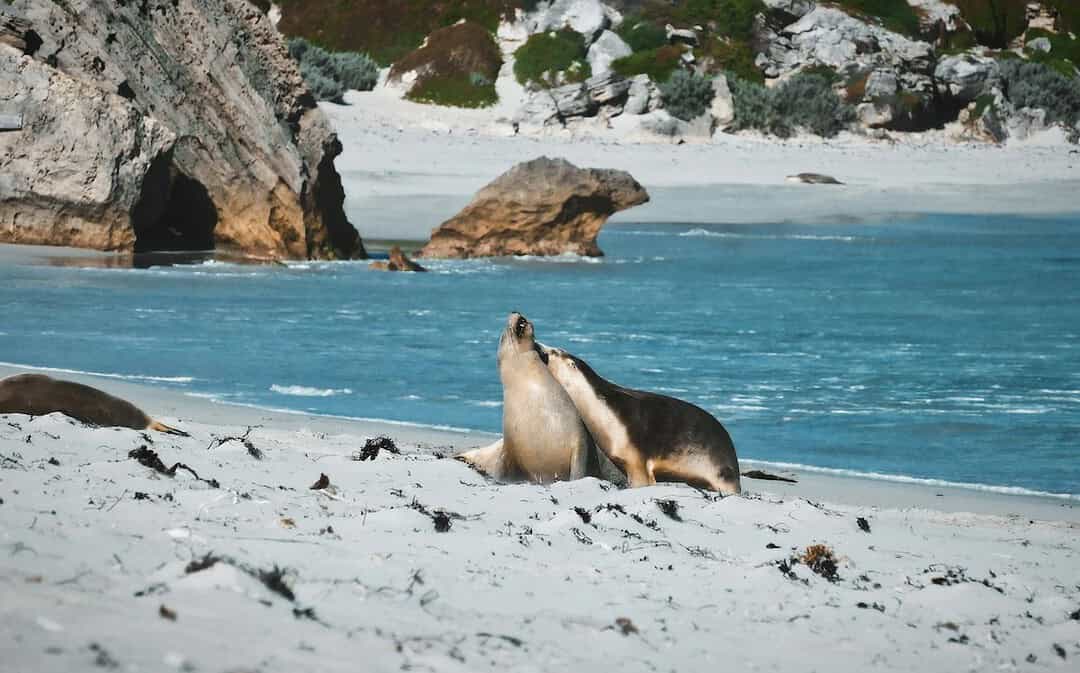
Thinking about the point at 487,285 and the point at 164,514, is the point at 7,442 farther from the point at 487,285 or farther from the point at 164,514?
the point at 487,285

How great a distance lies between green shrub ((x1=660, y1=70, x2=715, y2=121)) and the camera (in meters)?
34.2

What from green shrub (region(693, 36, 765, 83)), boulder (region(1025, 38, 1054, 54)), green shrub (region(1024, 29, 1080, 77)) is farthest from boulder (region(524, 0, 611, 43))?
boulder (region(1025, 38, 1054, 54))

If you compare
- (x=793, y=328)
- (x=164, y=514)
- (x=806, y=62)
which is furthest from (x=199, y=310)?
(x=806, y=62)

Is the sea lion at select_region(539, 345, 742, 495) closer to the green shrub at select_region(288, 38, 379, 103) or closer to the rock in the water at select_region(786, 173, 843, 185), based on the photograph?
the rock in the water at select_region(786, 173, 843, 185)

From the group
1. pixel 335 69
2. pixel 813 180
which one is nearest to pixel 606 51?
pixel 335 69

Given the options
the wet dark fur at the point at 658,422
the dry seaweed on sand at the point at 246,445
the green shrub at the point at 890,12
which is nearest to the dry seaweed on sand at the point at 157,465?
the dry seaweed on sand at the point at 246,445

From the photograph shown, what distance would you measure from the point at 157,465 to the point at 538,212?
54.1 ft

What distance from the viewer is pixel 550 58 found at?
3703 centimetres

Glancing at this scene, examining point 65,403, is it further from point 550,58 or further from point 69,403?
point 550,58

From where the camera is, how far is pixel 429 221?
25875mm

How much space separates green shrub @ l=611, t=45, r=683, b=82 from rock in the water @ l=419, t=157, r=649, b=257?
13818mm

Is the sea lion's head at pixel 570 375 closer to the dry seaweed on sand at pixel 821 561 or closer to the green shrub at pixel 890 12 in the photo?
the dry seaweed on sand at pixel 821 561

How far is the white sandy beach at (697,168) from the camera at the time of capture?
92.5 ft

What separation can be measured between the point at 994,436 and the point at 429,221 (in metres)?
16.8
